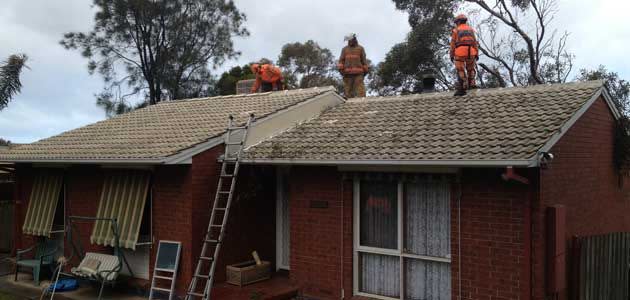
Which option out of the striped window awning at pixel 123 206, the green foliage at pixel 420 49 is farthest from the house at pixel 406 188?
the green foliage at pixel 420 49

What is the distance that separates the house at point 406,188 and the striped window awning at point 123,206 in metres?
0.14

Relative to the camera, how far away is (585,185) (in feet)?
28.8

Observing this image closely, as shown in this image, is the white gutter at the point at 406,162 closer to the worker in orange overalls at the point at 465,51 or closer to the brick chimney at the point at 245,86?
the worker in orange overalls at the point at 465,51

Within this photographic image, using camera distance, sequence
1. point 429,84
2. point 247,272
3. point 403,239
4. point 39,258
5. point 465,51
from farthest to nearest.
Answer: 1. point 39,258
2. point 429,84
3. point 465,51
4. point 247,272
5. point 403,239

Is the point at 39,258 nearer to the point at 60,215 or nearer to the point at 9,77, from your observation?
Answer: the point at 60,215

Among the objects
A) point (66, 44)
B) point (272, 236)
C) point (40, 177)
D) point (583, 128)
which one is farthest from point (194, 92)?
point (583, 128)

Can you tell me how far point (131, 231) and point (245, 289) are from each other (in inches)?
94.3

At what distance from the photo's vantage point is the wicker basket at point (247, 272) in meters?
9.62

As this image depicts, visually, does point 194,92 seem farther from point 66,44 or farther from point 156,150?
point 156,150

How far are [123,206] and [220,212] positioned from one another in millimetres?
1997

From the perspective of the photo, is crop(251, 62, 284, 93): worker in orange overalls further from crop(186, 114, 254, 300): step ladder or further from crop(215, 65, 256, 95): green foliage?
crop(215, 65, 256, 95): green foliage

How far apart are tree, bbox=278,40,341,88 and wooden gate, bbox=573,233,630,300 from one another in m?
34.3

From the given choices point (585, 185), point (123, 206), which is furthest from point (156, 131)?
point (585, 185)

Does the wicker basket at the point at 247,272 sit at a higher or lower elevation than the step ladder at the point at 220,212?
lower
